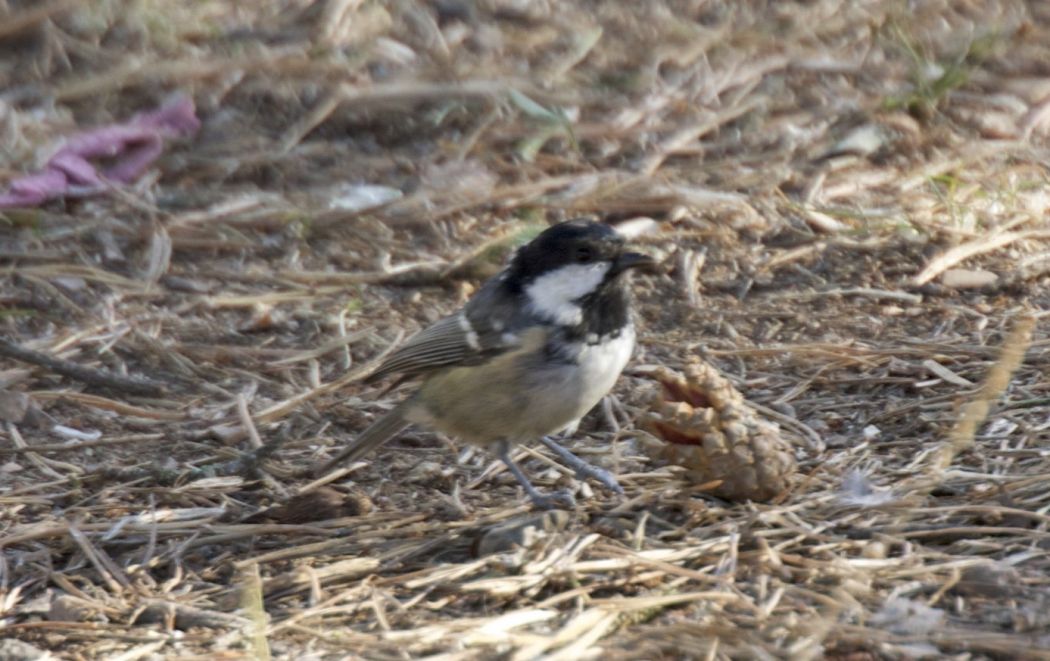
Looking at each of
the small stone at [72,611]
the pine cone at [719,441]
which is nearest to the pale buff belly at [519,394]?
the pine cone at [719,441]

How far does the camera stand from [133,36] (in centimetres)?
600

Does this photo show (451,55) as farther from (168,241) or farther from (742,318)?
(742,318)

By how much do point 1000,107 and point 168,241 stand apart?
333cm

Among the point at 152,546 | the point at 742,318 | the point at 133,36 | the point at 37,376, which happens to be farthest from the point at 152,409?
the point at 133,36

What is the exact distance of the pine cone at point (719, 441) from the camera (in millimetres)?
3186

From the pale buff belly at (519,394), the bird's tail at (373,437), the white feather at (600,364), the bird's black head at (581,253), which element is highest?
the bird's black head at (581,253)

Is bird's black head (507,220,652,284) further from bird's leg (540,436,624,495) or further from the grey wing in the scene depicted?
bird's leg (540,436,624,495)

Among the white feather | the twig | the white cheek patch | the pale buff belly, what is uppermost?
the white cheek patch

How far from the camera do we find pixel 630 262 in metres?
3.77

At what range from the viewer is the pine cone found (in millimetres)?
3186

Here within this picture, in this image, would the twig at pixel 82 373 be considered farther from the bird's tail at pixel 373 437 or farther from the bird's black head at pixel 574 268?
the bird's black head at pixel 574 268

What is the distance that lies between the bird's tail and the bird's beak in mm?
659

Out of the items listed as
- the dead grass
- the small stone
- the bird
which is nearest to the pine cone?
the dead grass

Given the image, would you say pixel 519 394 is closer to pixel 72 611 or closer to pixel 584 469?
pixel 584 469
